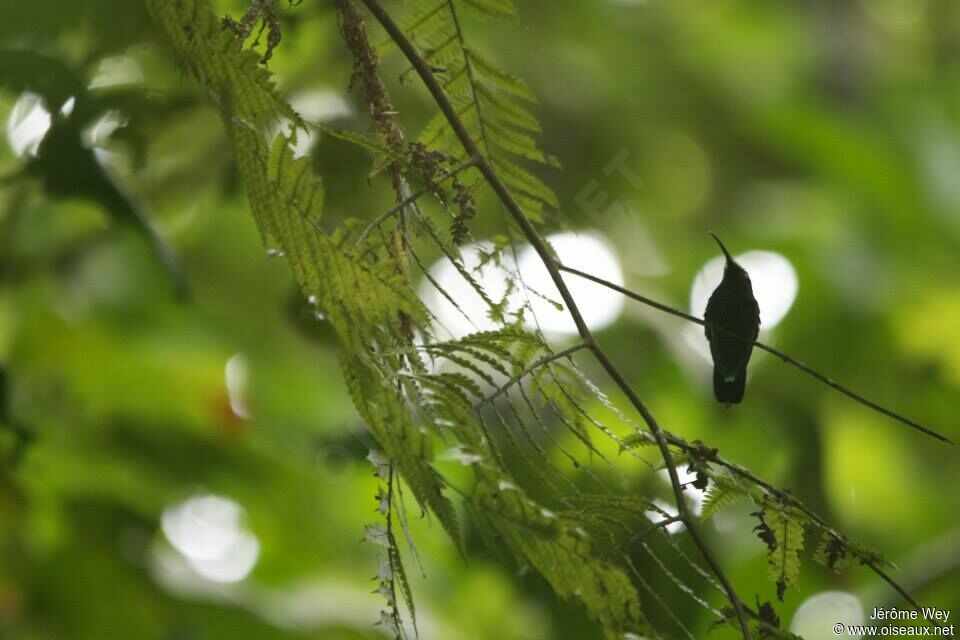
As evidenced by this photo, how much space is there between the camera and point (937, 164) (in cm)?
402

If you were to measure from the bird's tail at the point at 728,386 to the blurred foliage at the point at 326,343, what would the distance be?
0.71 ft

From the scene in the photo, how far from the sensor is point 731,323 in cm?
125

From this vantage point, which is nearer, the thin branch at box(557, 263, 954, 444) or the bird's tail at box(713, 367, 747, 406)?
the thin branch at box(557, 263, 954, 444)

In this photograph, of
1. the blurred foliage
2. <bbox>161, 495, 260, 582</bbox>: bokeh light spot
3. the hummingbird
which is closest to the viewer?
the hummingbird

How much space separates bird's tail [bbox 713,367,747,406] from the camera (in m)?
1.32

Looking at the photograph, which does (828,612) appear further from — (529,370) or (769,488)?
(529,370)

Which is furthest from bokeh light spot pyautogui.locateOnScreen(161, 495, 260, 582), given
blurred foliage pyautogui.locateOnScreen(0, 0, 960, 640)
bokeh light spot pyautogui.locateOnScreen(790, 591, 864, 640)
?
bokeh light spot pyautogui.locateOnScreen(790, 591, 864, 640)

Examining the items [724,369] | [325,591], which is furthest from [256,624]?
[724,369]

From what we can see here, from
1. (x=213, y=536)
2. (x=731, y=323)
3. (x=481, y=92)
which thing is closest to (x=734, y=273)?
(x=731, y=323)

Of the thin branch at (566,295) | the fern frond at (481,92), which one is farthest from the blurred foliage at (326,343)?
the thin branch at (566,295)

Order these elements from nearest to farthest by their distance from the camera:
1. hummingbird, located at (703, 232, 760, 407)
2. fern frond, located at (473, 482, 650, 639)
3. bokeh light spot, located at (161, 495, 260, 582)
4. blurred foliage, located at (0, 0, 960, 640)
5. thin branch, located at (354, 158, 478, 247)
A: fern frond, located at (473, 482, 650, 639)
thin branch, located at (354, 158, 478, 247)
hummingbird, located at (703, 232, 760, 407)
blurred foliage, located at (0, 0, 960, 640)
bokeh light spot, located at (161, 495, 260, 582)

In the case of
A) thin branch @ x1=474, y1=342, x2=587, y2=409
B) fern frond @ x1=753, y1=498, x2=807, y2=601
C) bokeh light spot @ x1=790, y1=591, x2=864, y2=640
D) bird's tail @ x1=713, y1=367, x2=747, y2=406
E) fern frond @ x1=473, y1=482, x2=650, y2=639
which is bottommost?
fern frond @ x1=473, y1=482, x2=650, y2=639

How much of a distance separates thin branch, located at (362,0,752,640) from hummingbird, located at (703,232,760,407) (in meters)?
0.18

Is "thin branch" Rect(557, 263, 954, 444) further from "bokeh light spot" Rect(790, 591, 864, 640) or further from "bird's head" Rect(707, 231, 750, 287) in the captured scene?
"bokeh light spot" Rect(790, 591, 864, 640)
